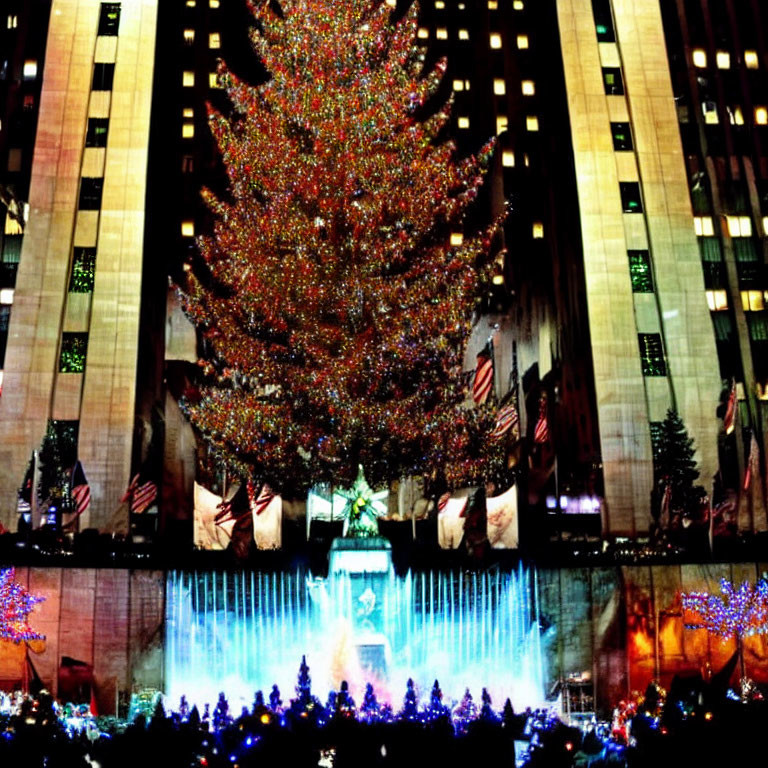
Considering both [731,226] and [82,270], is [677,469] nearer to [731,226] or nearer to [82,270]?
[731,226]

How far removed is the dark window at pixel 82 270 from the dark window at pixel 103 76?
32.8 ft

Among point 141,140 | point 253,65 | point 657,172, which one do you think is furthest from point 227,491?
point 253,65

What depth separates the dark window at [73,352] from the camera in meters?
57.1

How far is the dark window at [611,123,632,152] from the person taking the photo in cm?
6213

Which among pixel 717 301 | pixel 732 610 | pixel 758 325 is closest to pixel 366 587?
pixel 732 610

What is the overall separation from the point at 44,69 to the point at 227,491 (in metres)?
26.2

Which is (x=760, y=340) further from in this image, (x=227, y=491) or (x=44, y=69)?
(x=44, y=69)

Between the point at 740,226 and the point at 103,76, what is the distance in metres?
38.2

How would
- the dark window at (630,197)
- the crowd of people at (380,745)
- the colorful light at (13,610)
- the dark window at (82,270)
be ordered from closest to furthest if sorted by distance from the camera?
the crowd of people at (380,745)
the colorful light at (13,610)
the dark window at (82,270)
the dark window at (630,197)

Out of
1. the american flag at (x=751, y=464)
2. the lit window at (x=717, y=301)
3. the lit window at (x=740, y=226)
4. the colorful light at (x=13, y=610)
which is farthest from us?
the lit window at (x=740, y=226)

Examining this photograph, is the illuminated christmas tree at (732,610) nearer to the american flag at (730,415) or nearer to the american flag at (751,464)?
the american flag at (751,464)

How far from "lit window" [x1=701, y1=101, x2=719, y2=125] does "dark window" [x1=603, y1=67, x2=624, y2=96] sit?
5.80m

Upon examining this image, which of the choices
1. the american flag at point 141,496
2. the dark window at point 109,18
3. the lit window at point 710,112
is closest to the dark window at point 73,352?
the american flag at point 141,496

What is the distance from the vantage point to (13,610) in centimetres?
3931
